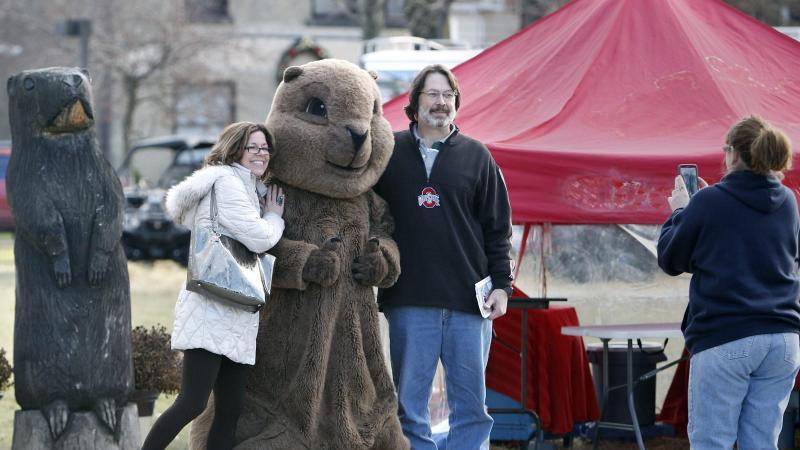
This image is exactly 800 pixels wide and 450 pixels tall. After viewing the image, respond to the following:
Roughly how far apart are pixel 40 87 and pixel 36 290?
925mm

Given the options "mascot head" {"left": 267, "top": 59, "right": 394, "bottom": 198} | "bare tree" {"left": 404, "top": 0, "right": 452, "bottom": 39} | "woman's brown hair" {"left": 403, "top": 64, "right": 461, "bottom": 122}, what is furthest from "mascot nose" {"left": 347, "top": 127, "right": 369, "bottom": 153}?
"bare tree" {"left": 404, "top": 0, "right": 452, "bottom": 39}

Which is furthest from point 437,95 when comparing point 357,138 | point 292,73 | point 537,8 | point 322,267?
point 537,8

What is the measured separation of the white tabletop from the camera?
6.84 metres

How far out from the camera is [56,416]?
239 inches

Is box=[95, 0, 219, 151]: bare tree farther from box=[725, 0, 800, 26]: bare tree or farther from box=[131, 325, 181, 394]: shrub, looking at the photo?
box=[131, 325, 181, 394]: shrub

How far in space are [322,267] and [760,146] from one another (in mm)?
1888

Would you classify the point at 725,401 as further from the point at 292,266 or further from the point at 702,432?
the point at 292,266

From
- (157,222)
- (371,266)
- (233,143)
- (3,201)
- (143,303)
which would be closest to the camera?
(233,143)

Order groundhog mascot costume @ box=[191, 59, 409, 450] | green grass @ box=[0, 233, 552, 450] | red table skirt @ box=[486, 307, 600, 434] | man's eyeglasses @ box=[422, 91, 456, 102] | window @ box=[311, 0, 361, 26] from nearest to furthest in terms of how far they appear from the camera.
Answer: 1. groundhog mascot costume @ box=[191, 59, 409, 450]
2. man's eyeglasses @ box=[422, 91, 456, 102]
3. red table skirt @ box=[486, 307, 600, 434]
4. green grass @ box=[0, 233, 552, 450]
5. window @ box=[311, 0, 361, 26]

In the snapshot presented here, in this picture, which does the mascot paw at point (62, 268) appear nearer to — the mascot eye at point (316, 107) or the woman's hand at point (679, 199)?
the mascot eye at point (316, 107)

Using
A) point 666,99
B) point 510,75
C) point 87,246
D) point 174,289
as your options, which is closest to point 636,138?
point 666,99

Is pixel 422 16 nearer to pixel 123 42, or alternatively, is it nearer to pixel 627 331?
pixel 627 331

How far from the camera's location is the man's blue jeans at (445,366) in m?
5.85

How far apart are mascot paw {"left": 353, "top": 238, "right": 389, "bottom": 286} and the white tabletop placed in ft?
5.39
